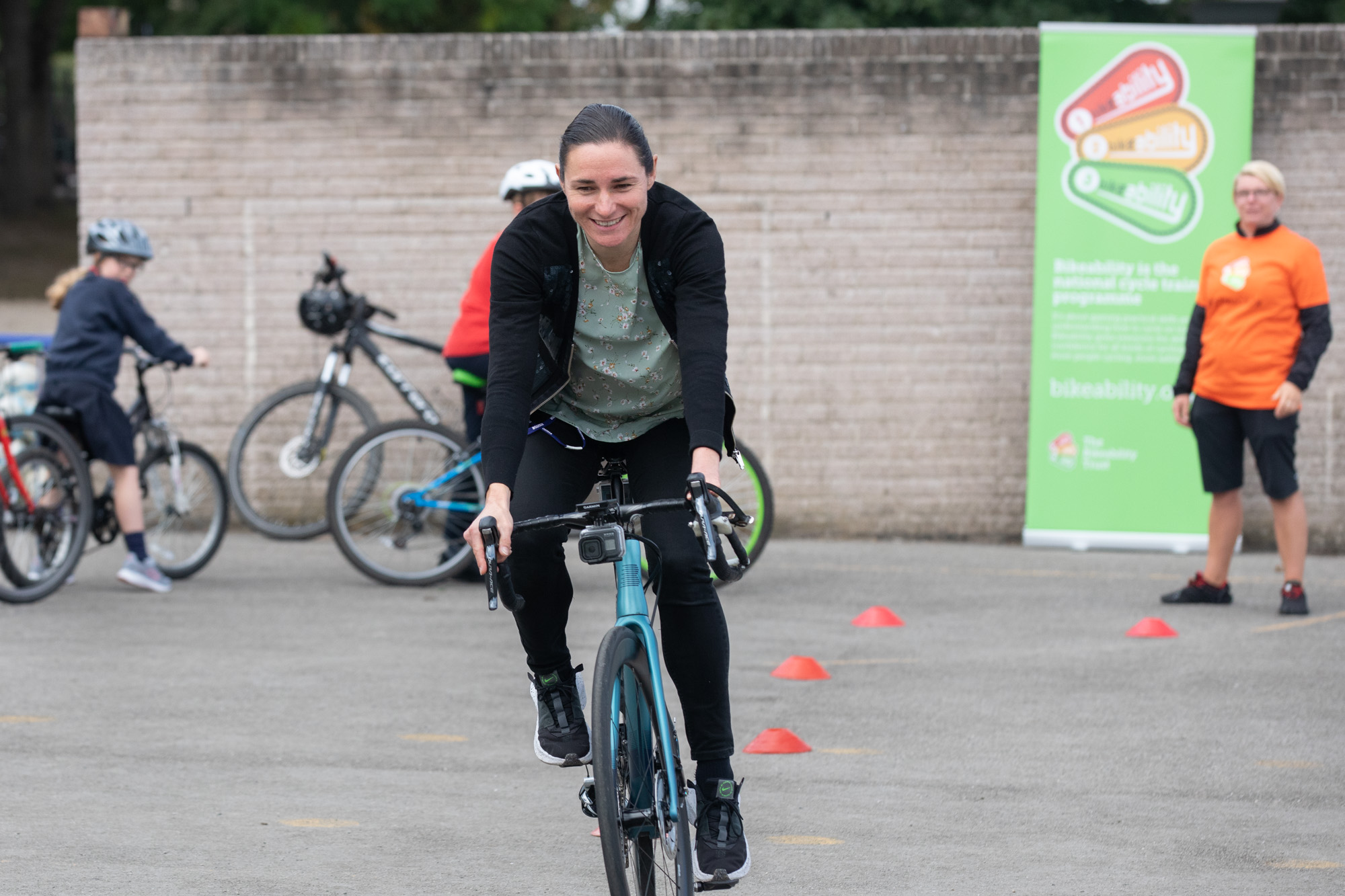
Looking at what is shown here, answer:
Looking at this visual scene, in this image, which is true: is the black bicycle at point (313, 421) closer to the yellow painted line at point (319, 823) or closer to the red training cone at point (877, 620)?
the red training cone at point (877, 620)

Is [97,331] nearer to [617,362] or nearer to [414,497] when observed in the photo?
[414,497]

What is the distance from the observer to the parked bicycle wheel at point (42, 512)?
761cm

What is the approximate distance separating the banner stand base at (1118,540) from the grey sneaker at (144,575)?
5.02 metres

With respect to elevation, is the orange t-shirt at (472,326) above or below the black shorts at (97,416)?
above

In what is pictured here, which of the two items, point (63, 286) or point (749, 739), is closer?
point (749, 739)

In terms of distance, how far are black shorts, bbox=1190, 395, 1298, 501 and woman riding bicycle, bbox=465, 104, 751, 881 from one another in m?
4.62

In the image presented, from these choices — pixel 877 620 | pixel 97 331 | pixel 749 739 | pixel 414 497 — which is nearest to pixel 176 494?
pixel 97 331

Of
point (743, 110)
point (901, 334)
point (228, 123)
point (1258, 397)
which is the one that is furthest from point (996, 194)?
point (228, 123)

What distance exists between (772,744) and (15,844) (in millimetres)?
2283

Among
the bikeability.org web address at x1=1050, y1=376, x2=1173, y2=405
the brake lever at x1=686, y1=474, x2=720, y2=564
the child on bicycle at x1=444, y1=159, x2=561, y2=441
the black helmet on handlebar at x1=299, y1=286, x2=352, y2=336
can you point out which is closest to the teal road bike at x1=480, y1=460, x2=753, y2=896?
the brake lever at x1=686, y1=474, x2=720, y2=564

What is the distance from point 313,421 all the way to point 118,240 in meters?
2.01

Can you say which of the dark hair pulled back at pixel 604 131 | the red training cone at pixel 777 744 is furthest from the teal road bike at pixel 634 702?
the red training cone at pixel 777 744

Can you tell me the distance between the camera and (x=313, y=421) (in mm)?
9711

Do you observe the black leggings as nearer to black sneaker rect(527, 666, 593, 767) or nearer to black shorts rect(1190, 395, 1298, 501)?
black sneaker rect(527, 666, 593, 767)
